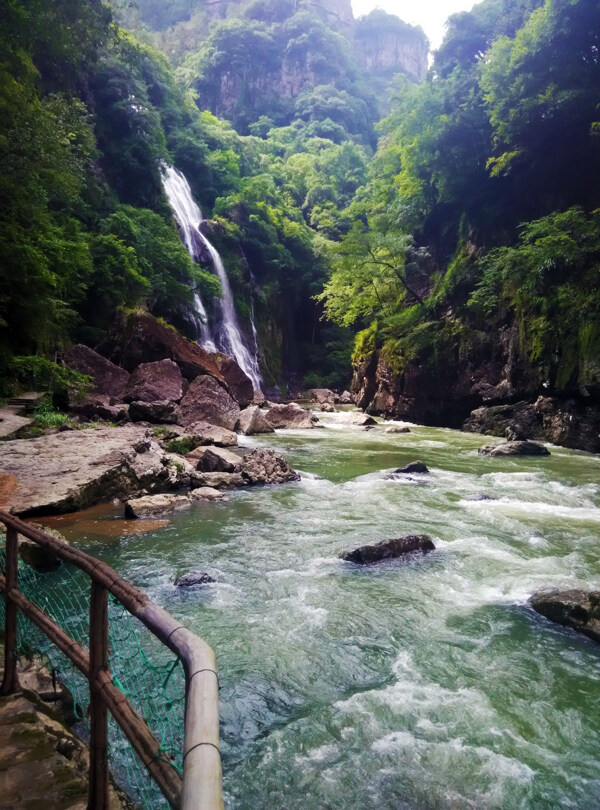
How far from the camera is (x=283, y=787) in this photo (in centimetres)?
282

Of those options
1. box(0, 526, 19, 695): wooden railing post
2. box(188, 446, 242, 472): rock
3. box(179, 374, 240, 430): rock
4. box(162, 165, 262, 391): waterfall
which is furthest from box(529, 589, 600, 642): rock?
box(162, 165, 262, 391): waterfall

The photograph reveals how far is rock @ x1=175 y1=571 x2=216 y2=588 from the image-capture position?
5.32 metres

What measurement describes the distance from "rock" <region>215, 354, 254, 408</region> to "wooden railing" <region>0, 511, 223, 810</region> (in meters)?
19.2

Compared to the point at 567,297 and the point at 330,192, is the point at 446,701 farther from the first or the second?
the point at 330,192

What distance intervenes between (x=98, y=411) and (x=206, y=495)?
6475 millimetres

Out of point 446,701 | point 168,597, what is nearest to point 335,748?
point 446,701

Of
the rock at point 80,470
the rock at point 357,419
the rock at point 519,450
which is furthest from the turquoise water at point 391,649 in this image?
the rock at point 357,419

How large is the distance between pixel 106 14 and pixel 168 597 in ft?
72.1

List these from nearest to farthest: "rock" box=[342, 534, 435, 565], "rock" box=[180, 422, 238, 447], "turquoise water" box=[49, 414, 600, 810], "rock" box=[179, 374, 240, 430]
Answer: "turquoise water" box=[49, 414, 600, 810] < "rock" box=[342, 534, 435, 565] < "rock" box=[180, 422, 238, 447] < "rock" box=[179, 374, 240, 430]

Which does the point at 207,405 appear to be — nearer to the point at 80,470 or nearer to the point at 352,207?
the point at 80,470

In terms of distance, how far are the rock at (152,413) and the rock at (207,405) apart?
1.93 feet

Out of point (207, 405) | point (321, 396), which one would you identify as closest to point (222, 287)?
point (321, 396)

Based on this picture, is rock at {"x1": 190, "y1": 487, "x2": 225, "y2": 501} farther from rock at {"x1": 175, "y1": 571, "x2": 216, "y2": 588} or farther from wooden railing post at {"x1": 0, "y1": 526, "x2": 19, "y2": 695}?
wooden railing post at {"x1": 0, "y1": 526, "x2": 19, "y2": 695}

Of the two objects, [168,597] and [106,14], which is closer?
[168,597]
